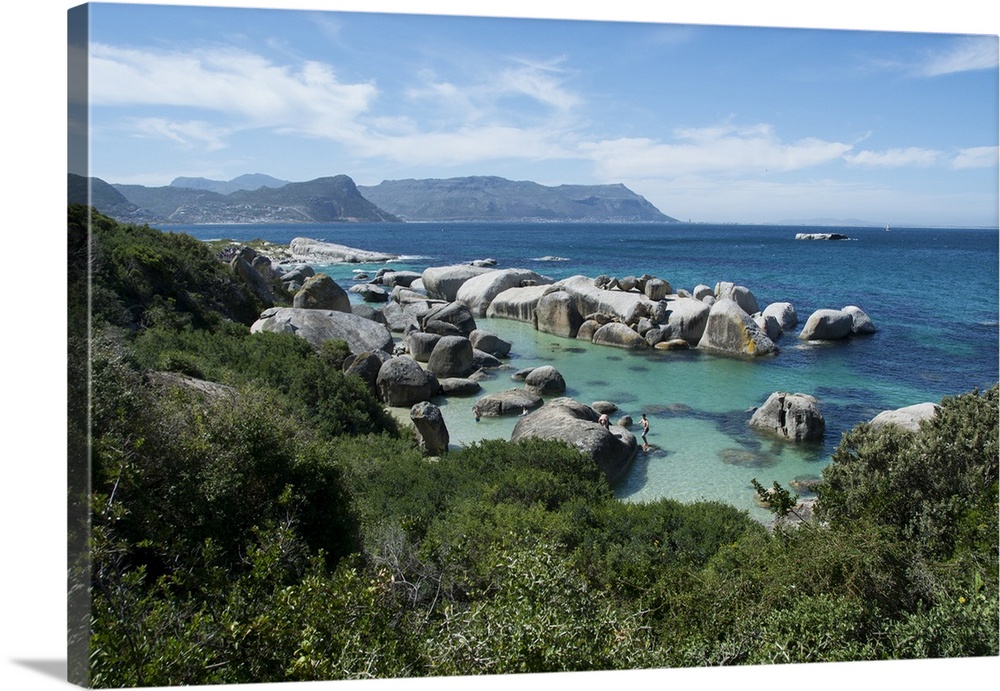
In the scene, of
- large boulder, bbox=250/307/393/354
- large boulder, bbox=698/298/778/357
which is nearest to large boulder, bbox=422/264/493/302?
large boulder, bbox=698/298/778/357

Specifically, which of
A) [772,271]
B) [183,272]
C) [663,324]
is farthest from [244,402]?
[772,271]

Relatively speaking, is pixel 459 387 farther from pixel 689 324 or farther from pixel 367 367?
pixel 689 324

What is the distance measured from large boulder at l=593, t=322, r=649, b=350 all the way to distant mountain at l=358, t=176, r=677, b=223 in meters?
4.22

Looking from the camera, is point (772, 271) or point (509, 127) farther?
point (772, 271)

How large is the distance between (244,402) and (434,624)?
282 cm

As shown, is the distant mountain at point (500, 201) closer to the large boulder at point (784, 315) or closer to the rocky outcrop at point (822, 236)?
the large boulder at point (784, 315)

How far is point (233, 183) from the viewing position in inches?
361

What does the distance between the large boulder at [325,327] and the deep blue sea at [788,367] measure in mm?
1963

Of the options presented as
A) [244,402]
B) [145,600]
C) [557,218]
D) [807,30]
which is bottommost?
[145,600]

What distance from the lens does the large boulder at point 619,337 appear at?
71.1ft

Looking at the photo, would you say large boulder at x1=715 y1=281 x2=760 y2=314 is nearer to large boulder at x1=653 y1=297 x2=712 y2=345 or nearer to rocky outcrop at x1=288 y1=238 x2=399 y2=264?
large boulder at x1=653 y1=297 x2=712 y2=345

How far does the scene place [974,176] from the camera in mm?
7508

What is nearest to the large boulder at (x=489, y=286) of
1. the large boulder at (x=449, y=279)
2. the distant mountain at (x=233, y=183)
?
the large boulder at (x=449, y=279)

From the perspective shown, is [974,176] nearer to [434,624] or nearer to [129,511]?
[434,624]
